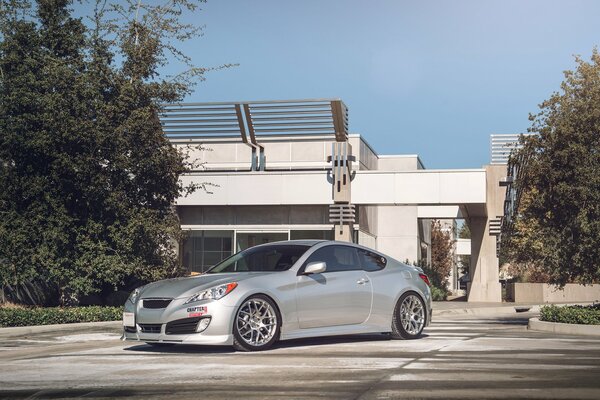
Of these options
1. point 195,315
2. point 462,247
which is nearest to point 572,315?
point 195,315

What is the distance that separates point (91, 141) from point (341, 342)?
1020 centimetres

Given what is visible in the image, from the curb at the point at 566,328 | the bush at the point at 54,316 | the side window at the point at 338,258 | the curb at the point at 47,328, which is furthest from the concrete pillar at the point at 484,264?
the side window at the point at 338,258

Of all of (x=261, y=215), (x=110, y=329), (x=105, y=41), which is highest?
(x=105, y=41)

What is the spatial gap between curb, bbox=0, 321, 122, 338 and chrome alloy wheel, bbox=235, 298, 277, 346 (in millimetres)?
6609

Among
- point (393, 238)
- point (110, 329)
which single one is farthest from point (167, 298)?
point (393, 238)

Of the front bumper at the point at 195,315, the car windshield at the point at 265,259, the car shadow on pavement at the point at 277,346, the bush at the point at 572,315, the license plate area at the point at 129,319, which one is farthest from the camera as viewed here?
the bush at the point at 572,315

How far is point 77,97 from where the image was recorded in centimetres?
1975

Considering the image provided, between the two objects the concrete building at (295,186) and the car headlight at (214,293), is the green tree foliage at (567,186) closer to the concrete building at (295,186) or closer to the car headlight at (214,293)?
the car headlight at (214,293)

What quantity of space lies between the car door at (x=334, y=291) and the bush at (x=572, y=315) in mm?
5662

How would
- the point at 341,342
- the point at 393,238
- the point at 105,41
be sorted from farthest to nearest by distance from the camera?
the point at 393,238, the point at 105,41, the point at 341,342

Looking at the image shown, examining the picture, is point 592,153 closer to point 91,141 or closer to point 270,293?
point 270,293

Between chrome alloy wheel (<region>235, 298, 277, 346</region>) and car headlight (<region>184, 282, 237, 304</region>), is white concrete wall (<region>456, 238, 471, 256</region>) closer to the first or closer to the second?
chrome alloy wheel (<region>235, 298, 277, 346</region>)

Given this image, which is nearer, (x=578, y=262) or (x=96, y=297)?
(x=578, y=262)

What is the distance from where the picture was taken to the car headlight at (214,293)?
1003 cm
